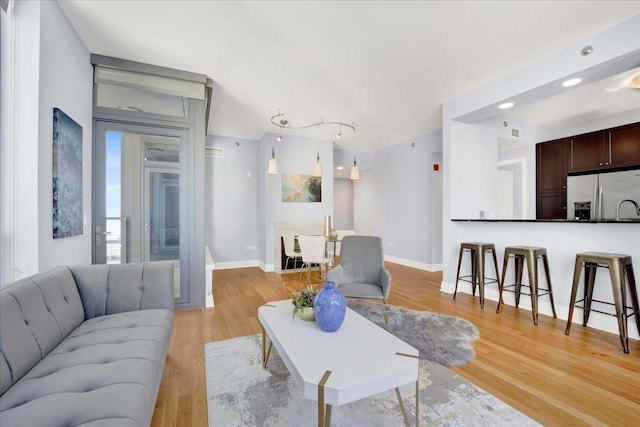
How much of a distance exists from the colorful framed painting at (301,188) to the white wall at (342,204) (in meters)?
2.98

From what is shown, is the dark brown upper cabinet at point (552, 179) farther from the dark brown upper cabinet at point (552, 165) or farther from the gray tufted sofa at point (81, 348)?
the gray tufted sofa at point (81, 348)

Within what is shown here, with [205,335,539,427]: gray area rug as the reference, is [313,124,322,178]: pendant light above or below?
above

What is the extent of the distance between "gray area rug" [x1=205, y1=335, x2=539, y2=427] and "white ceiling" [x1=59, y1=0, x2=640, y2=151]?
Result: 2877 millimetres

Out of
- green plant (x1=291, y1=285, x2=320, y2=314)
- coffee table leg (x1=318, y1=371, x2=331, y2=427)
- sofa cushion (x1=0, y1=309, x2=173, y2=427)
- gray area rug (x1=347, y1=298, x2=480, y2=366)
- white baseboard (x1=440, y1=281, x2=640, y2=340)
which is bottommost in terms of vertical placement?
gray area rug (x1=347, y1=298, x2=480, y2=366)

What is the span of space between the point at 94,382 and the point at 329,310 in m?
1.15

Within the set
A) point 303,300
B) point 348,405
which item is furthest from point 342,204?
Result: point 348,405

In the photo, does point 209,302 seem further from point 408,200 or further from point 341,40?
point 408,200

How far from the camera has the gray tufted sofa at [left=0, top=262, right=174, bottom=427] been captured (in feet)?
3.34

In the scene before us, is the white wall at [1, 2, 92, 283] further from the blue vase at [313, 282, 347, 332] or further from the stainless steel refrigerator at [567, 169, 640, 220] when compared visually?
the stainless steel refrigerator at [567, 169, 640, 220]

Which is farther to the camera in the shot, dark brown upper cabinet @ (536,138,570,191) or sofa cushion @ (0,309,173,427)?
dark brown upper cabinet @ (536,138,570,191)

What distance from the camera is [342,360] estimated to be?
1383 mm

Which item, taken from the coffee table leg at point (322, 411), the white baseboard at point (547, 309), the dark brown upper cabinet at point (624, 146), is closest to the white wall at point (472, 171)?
the white baseboard at point (547, 309)

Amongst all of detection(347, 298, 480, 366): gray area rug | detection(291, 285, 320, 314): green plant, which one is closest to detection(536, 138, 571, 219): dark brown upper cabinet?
detection(347, 298, 480, 366): gray area rug

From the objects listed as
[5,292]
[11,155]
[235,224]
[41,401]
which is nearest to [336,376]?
[41,401]
